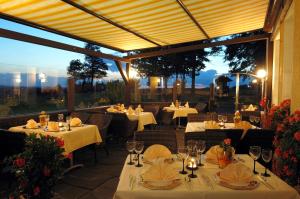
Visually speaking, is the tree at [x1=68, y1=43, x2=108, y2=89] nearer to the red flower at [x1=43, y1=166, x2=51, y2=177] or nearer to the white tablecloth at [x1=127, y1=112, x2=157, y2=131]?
the white tablecloth at [x1=127, y1=112, x2=157, y2=131]

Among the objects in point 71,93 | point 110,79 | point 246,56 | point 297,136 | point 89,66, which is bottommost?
point 297,136

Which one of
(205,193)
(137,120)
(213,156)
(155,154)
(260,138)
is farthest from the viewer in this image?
(137,120)

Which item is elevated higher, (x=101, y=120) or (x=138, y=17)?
(x=138, y=17)

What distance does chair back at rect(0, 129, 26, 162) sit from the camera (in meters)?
3.36

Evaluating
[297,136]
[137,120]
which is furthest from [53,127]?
[297,136]

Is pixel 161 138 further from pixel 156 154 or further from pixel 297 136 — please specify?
pixel 297 136

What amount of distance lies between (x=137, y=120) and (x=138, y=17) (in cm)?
259

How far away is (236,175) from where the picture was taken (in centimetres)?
174

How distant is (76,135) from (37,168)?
214 cm

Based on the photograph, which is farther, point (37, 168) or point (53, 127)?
point (53, 127)

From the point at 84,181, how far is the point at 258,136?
8.49 feet

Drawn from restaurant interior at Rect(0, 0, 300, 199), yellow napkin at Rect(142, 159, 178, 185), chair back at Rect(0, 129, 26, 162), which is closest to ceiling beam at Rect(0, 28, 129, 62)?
restaurant interior at Rect(0, 0, 300, 199)

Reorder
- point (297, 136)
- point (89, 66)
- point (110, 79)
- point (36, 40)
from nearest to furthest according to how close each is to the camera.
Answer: point (297, 136)
point (36, 40)
point (110, 79)
point (89, 66)

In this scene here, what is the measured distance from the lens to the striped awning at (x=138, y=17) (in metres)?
4.52
